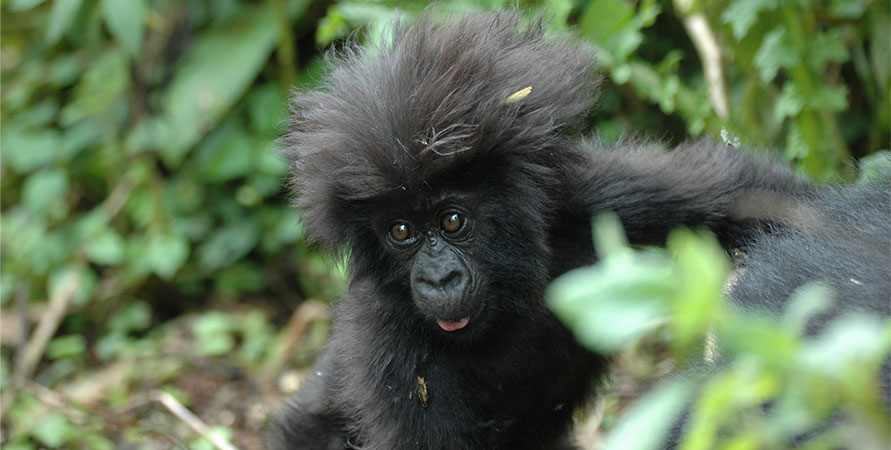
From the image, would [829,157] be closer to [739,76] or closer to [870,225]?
[739,76]

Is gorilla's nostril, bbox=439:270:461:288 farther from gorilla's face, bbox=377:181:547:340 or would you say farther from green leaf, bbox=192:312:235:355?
green leaf, bbox=192:312:235:355

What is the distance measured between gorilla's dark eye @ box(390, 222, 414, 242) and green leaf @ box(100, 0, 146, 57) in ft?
11.6

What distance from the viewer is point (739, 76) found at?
466 centimetres

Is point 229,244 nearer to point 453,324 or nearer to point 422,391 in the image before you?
point 422,391

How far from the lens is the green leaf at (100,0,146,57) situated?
6.08 metres

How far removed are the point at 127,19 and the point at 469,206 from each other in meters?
3.80

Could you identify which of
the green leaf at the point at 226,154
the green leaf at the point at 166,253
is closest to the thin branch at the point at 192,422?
the green leaf at the point at 166,253

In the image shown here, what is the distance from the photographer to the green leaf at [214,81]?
6.20 meters

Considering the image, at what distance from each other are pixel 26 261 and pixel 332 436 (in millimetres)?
3212

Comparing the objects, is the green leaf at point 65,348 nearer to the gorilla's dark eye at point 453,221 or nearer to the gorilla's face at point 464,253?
the gorilla's face at point 464,253

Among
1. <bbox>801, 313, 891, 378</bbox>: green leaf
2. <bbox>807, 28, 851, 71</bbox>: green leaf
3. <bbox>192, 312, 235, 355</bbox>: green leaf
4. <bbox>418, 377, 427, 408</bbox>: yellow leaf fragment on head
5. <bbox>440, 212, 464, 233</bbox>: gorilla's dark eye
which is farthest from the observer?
<bbox>192, 312, 235, 355</bbox>: green leaf

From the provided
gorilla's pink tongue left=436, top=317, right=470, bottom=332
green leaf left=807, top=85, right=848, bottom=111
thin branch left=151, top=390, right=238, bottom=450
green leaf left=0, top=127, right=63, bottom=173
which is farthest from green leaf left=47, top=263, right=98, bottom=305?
green leaf left=807, top=85, right=848, bottom=111

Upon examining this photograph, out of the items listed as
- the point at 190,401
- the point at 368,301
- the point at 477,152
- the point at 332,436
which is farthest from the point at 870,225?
the point at 190,401

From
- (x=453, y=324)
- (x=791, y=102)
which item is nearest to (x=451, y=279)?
(x=453, y=324)
